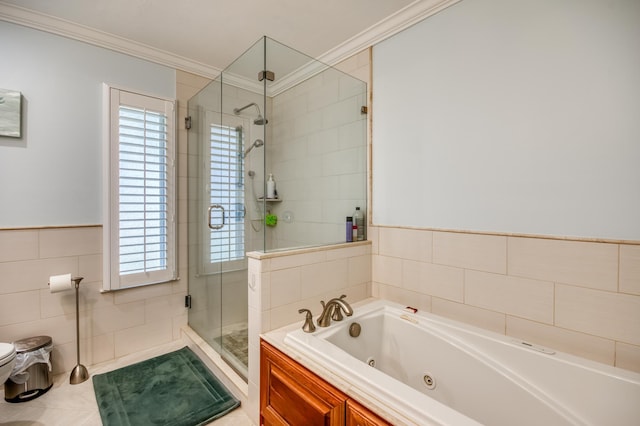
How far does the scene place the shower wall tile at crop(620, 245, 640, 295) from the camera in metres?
1.18

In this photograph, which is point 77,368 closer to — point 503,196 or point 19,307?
point 19,307

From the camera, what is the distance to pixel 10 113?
6.16 feet

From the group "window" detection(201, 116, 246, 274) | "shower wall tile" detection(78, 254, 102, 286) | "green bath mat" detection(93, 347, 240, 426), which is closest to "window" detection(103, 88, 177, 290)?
"shower wall tile" detection(78, 254, 102, 286)

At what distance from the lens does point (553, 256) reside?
1380mm

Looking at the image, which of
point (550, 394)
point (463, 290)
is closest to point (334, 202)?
point (463, 290)

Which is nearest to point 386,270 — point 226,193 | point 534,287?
point 534,287

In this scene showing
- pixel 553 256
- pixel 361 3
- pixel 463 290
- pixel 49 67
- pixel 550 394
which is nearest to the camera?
pixel 550 394

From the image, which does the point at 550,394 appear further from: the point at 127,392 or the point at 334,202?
the point at 127,392

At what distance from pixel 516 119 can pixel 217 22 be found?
201 centimetres

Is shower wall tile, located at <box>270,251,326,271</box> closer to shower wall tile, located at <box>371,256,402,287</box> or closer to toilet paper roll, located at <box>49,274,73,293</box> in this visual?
shower wall tile, located at <box>371,256,402,287</box>

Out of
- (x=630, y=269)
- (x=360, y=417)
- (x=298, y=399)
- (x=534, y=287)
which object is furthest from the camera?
(x=534, y=287)

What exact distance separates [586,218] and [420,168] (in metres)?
0.85

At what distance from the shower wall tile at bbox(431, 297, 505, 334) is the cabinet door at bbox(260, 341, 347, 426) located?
93cm

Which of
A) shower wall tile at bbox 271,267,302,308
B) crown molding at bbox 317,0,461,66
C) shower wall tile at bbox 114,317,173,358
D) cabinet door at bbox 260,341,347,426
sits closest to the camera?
cabinet door at bbox 260,341,347,426
